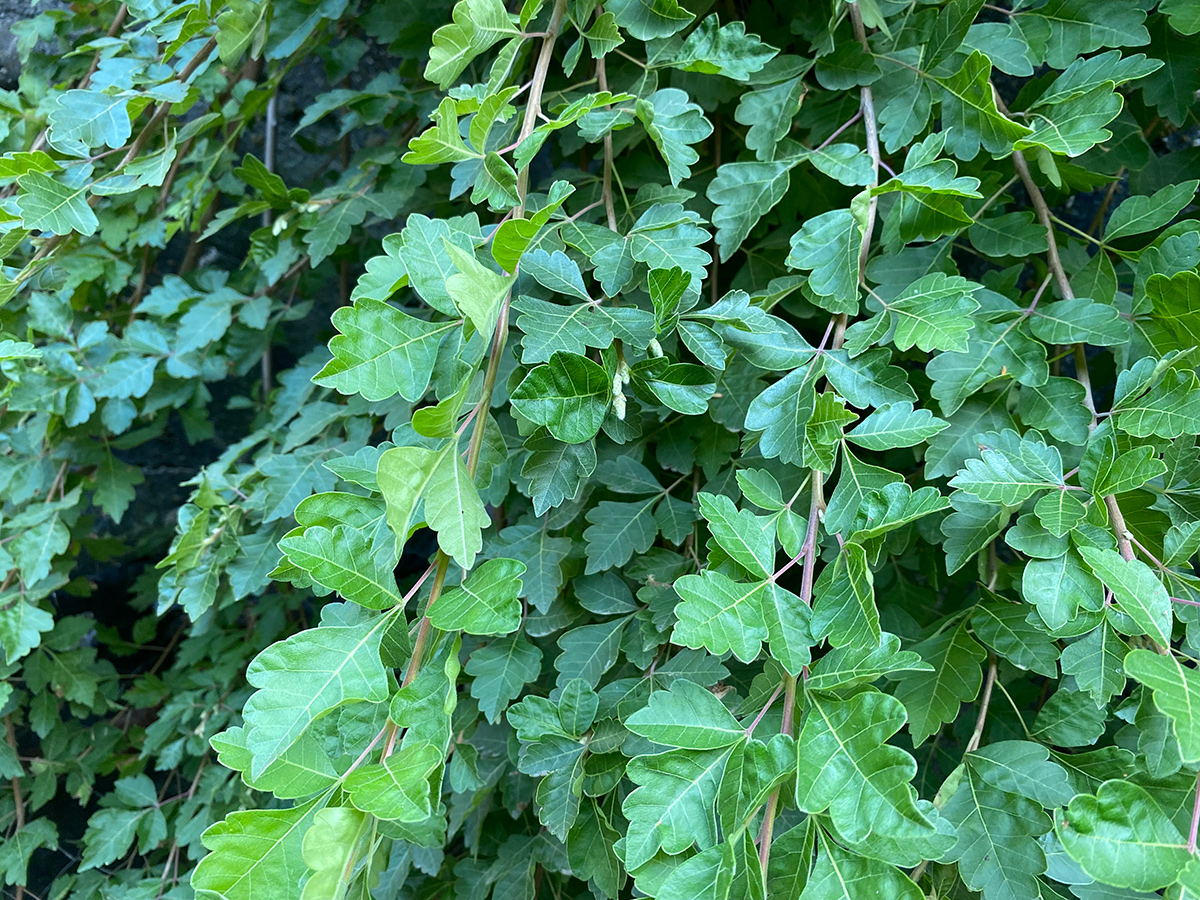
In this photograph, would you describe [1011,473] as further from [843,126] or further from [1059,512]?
[843,126]

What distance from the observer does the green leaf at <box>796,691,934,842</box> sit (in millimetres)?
444

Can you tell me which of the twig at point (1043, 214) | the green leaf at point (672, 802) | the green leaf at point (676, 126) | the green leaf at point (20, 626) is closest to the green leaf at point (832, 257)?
the green leaf at point (676, 126)

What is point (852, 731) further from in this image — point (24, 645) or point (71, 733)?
point (71, 733)

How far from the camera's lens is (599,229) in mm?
676

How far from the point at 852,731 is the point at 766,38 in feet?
2.33

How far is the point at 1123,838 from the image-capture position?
435mm

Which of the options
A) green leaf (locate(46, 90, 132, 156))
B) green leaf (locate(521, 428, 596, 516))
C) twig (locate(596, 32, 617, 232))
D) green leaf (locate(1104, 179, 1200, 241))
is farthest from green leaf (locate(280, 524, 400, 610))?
green leaf (locate(1104, 179, 1200, 241))

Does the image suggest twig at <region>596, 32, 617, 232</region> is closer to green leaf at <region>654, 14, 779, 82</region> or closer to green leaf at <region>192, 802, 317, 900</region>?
green leaf at <region>654, 14, 779, 82</region>

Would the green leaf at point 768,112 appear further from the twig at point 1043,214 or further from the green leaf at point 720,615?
the green leaf at point 720,615

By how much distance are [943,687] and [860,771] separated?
208 mm

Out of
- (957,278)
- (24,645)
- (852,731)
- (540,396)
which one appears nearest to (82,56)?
(24,645)

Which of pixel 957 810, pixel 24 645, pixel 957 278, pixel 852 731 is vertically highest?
pixel 957 278

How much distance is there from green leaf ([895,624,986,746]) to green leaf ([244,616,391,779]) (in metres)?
0.39

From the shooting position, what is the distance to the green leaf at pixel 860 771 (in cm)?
44
